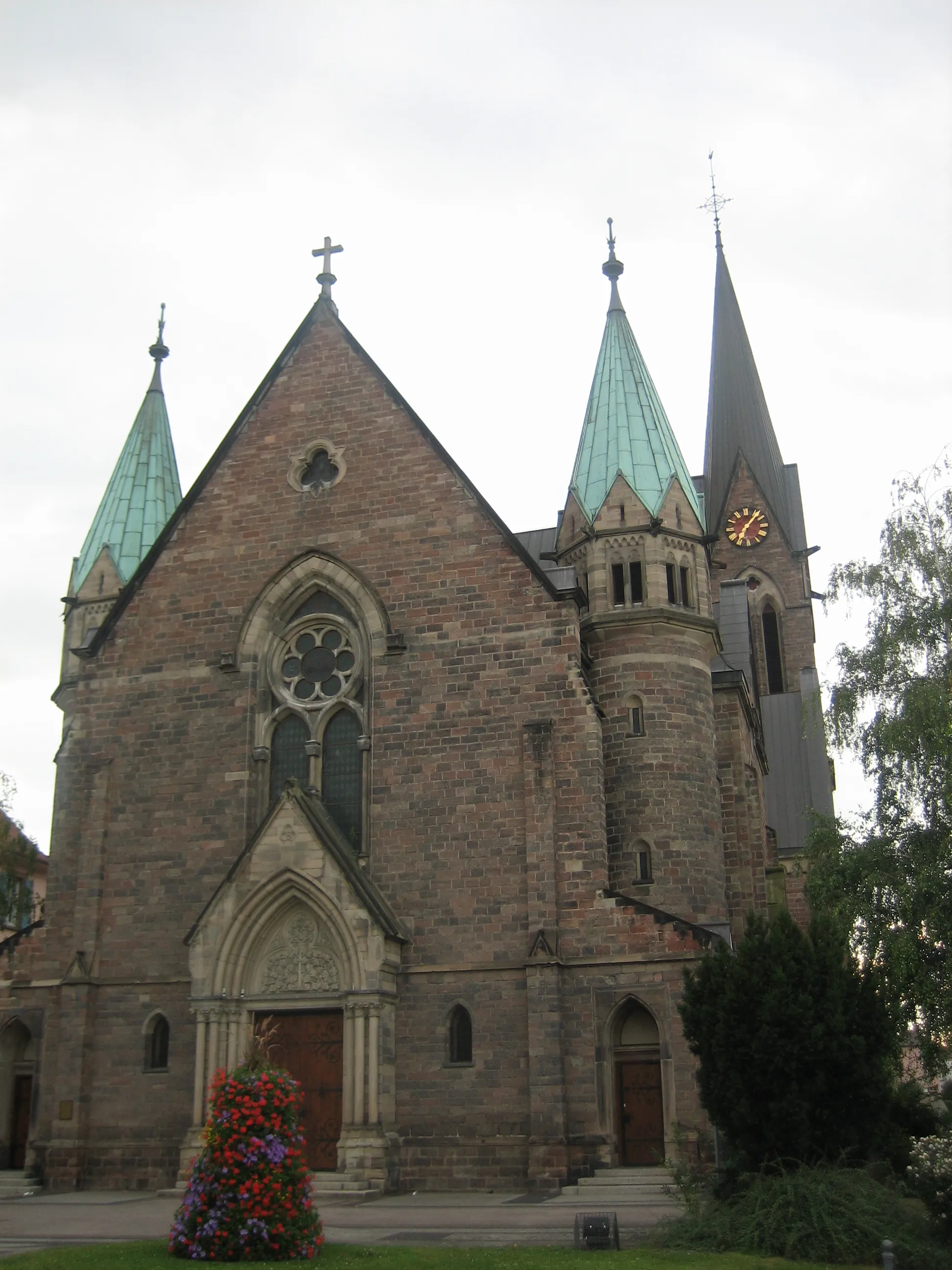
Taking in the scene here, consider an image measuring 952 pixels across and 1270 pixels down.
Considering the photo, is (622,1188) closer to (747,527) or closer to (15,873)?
(15,873)

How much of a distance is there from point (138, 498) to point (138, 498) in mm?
12

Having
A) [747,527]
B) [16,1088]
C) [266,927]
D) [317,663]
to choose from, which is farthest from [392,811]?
[747,527]

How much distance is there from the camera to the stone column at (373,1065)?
22641 millimetres

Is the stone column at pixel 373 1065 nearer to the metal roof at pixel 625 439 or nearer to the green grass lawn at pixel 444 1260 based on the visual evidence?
the green grass lawn at pixel 444 1260

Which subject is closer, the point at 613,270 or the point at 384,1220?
the point at 384,1220

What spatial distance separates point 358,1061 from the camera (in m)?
23.0

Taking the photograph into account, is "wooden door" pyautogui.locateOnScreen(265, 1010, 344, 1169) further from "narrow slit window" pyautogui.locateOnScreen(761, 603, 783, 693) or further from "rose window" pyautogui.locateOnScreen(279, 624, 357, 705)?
"narrow slit window" pyautogui.locateOnScreen(761, 603, 783, 693)

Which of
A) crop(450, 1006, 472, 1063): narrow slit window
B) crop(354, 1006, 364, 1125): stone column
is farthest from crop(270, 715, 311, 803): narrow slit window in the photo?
crop(450, 1006, 472, 1063): narrow slit window

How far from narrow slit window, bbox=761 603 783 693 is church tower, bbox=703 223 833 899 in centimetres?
4

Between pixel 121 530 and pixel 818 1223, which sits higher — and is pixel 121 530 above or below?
above

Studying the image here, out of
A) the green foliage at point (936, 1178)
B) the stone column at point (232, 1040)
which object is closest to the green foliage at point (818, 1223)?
the green foliage at point (936, 1178)

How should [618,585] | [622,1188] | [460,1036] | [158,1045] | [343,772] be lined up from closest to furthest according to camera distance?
[622,1188] → [460,1036] → [158,1045] → [343,772] → [618,585]

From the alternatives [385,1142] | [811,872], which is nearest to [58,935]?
[385,1142]

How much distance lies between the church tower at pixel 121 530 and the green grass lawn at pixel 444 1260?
17.7m
